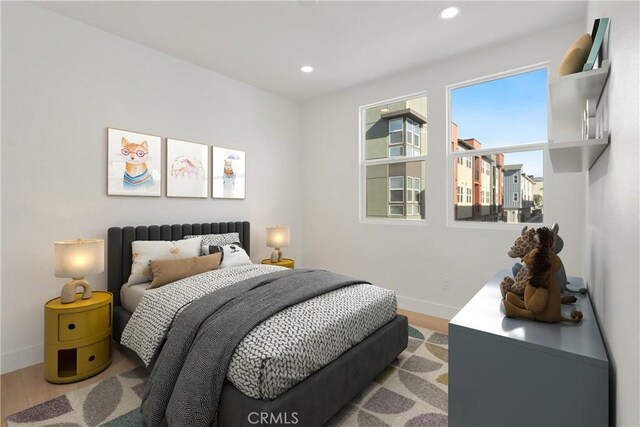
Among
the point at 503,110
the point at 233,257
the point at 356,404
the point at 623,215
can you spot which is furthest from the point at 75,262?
the point at 503,110

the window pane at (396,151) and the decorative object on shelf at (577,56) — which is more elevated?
the window pane at (396,151)

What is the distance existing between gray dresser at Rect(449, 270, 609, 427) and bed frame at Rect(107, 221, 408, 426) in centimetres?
70

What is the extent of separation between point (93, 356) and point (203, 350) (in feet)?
4.33

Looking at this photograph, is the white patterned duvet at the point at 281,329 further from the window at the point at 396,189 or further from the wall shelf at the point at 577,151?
the window at the point at 396,189

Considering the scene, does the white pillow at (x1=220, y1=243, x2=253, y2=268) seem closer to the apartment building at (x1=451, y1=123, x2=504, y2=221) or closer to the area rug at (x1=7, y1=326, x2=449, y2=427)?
the area rug at (x1=7, y1=326, x2=449, y2=427)

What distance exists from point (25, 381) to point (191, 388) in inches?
66.8

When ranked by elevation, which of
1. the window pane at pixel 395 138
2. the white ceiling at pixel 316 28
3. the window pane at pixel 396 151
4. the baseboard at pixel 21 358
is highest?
the white ceiling at pixel 316 28

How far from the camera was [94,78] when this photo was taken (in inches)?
108

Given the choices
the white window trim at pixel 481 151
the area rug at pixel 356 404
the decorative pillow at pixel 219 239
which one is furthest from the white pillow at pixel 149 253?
the white window trim at pixel 481 151

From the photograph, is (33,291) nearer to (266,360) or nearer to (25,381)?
(25,381)

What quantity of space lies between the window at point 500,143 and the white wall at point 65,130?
286 centimetres

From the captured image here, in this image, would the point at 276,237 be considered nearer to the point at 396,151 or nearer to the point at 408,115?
the point at 396,151

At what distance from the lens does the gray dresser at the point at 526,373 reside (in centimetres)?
96

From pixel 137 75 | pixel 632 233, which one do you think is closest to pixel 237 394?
pixel 632 233
